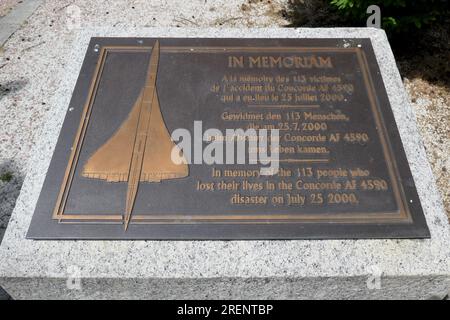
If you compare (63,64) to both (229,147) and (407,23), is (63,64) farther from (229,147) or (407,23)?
(407,23)

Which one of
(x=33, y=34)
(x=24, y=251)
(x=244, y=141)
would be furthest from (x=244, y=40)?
(x=33, y=34)

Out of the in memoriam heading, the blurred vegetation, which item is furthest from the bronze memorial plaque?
the blurred vegetation

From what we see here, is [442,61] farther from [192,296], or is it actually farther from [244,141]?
[192,296]

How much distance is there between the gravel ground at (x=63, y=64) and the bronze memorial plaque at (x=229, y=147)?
98 cm

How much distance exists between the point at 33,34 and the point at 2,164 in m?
1.93

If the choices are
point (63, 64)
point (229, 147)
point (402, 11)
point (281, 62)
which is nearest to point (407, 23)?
point (402, 11)

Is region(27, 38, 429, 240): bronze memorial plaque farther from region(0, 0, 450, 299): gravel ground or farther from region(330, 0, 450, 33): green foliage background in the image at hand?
region(330, 0, 450, 33): green foliage background

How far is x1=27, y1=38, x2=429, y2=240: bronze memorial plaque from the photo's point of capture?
2.40 metres

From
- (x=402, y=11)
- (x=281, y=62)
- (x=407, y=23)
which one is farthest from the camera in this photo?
(x=402, y=11)

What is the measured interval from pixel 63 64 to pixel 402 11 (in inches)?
149

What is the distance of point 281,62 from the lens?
3162 mm

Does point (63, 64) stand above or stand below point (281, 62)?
below

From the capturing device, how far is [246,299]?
2.45 metres

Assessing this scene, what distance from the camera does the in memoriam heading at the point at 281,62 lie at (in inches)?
123
